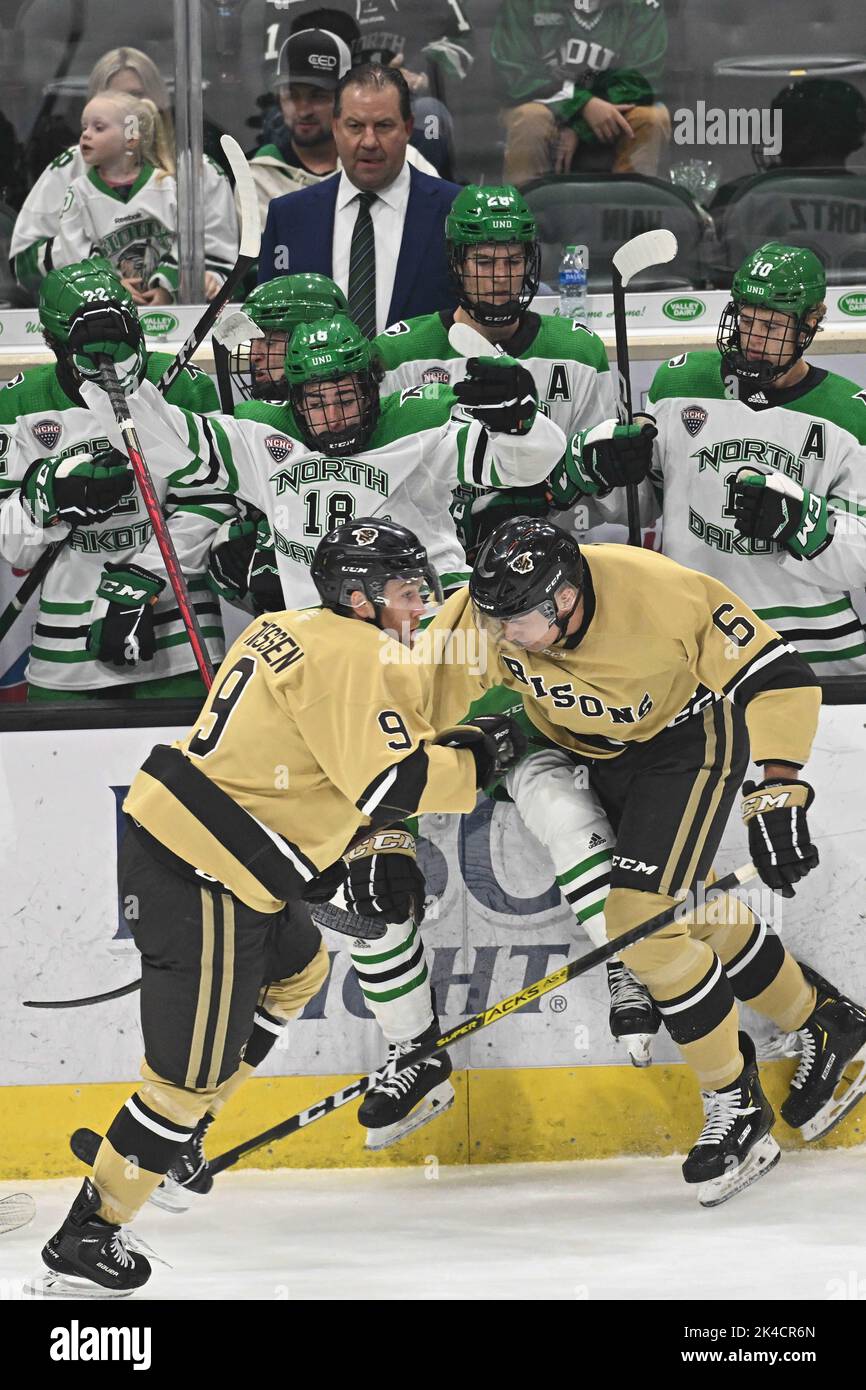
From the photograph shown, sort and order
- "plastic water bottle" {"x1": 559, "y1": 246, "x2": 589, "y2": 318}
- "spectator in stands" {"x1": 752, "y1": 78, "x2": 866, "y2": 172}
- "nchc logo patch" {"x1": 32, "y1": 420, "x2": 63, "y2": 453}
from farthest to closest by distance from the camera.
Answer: "spectator in stands" {"x1": 752, "y1": 78, "x2": 866, "y2": 172} → "plastic water bottle" {"x1": 559, "y1": 246, "x2": 589, "y2": 318} → "nchc logo patch" {"x1": 32, "y1": 420, "x2": 63, "y2": 453}

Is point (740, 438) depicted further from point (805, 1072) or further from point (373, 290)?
point (805, 1072)

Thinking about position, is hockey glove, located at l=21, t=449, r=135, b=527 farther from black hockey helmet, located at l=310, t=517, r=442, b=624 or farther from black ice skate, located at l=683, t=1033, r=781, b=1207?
black ice skate, located at l=683, t=1033, r=781, b=1207

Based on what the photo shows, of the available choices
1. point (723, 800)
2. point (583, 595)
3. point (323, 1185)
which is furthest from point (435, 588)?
point (323, 1185)

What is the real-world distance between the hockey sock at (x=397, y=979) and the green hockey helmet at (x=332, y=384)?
904 millimetres

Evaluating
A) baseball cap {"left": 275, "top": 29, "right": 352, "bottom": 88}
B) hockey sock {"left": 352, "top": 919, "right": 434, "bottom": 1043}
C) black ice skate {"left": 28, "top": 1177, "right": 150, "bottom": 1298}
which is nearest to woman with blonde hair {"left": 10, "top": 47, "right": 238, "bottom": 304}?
baseball cap {"left": 275, "top": 29, "right": 352, "bottom": 88}

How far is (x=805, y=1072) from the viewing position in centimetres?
324

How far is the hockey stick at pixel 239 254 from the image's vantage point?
353 cm

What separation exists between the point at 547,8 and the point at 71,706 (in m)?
2.36

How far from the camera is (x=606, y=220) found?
4301mm

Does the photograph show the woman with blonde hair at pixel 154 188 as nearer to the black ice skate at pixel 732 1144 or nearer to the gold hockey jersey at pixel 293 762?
the gold hockey jersey at pixel 293 762

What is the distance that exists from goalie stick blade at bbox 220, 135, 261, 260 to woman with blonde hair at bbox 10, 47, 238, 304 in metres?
0.63

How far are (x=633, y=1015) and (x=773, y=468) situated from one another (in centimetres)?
107

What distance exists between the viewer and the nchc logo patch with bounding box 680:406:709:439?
134 inches

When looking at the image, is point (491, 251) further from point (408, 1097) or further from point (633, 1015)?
point (408, 1097)
